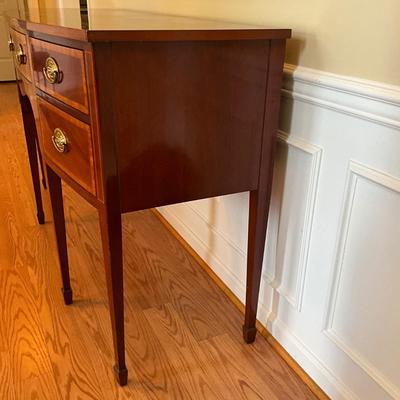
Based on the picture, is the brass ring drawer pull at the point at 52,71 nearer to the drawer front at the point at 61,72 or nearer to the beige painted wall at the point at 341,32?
the drawer front at the point at 61,72

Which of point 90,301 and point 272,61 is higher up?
point 272,61

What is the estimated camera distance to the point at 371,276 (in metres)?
0.92

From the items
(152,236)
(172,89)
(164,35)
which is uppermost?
(164,35)

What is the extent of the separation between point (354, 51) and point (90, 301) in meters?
1.06

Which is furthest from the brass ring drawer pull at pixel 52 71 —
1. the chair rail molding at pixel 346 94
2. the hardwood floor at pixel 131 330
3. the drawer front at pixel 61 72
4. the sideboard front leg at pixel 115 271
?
the hardwood floor at pixel 131 330

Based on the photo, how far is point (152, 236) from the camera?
184cm

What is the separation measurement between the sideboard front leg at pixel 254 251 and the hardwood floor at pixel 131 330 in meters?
0.07

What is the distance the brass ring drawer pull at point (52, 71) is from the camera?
0.92 m

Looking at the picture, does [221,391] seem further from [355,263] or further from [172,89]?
[172,89]

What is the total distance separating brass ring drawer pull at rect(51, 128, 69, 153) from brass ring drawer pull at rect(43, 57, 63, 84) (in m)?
0.11

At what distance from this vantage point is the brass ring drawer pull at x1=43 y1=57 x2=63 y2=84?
919 millimetres

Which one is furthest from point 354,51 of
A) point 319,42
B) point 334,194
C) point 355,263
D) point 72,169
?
point 72,169

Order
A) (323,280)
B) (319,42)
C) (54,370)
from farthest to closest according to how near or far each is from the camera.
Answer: (54,370) → (323,280) → (319,42)

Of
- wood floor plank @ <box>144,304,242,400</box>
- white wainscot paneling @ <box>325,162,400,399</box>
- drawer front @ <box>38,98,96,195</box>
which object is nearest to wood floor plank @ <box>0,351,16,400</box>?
wood floor plank @ <box>144,304,242,400</box>
